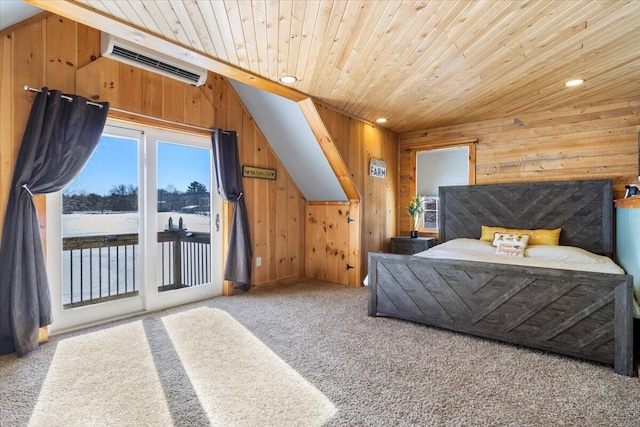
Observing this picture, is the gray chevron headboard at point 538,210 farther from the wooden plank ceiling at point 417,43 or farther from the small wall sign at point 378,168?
the wooden plank ceiling at point 417,43

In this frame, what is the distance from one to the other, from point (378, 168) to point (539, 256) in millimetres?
2358

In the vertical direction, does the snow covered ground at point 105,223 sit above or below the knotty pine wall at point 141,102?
below

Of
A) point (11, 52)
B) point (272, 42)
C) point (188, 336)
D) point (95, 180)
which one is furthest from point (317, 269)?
point (11, 52)

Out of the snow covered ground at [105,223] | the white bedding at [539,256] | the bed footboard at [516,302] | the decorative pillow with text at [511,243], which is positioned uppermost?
the snow covered ground at [105,223]

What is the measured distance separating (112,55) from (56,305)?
7.45 feet

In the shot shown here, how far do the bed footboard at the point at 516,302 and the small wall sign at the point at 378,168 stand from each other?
184 centimetres

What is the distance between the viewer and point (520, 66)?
2.80 m

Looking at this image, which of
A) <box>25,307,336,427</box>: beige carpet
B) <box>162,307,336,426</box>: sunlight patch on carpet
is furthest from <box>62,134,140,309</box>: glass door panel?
<box>162,307,336,426</box>: sunlight patch on carpet

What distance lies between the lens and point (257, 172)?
14.4 feet

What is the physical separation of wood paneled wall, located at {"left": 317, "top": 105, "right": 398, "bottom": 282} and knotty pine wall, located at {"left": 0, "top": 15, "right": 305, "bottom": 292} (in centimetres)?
109

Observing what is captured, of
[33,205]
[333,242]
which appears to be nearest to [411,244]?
[333,242]

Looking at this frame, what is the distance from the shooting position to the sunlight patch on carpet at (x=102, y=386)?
1.71 metres

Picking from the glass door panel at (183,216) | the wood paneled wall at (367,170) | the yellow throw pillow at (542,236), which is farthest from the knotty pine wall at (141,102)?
the yellow throw pillow at (542,236)

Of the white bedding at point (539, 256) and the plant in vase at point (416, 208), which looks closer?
the white bedding at point (539, 256)
